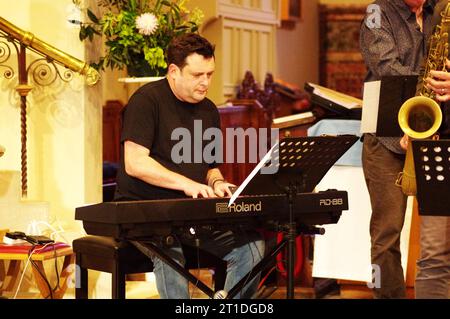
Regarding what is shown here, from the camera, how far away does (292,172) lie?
3.90 m

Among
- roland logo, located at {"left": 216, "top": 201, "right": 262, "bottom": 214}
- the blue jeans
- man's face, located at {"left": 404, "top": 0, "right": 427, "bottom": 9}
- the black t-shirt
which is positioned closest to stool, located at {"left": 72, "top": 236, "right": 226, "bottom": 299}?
the blue jeans

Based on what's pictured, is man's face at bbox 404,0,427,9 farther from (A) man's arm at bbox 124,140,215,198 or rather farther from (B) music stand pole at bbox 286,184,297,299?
(A) man's arm at bbox 124,140,215,198

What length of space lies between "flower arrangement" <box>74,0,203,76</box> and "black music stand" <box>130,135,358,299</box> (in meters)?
1.87

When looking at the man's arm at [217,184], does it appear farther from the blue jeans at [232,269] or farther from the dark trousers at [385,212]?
the dark trousers at [385,212]

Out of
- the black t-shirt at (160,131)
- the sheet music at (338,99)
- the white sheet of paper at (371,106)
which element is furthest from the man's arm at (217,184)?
the sheet music at (338,99)

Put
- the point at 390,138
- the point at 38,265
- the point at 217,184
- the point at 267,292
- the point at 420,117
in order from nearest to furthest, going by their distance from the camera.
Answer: the point at 420,117 → the point at 217,184 → the point at 390,138 → the point at 38,265 → the point at 267,292

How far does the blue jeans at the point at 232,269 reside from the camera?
4148 millimetres

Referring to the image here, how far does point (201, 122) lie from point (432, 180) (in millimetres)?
1261

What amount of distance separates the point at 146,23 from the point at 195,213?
79.5 inches

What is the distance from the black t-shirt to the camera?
4336 mm

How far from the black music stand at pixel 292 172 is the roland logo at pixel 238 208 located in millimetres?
50

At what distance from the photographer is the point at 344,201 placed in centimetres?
421

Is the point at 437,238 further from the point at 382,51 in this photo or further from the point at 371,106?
the point at 382,51

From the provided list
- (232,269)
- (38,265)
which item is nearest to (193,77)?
(232,269)
